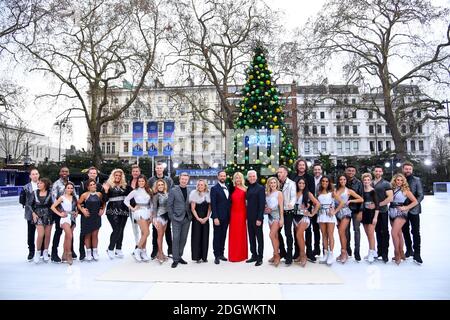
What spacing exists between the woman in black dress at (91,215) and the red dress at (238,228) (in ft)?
8.30

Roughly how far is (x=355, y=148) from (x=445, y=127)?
36.8 m

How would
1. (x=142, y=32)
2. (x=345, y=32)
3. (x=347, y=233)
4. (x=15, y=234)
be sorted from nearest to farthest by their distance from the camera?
(x=347, y=233)
(x=15, y=234)
(x=345, y=32)
(x=142, y=32)

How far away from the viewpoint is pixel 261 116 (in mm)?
13148

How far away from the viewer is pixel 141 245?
19.6 ft

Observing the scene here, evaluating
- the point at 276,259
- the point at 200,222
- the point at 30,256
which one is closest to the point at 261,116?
the point at 200,222

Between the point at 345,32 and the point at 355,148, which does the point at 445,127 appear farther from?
the point at 355,148

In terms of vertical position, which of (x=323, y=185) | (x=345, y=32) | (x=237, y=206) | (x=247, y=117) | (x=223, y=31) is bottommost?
(x=237, y=206)

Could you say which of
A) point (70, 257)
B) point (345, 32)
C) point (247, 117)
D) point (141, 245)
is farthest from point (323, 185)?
point (345, 32)

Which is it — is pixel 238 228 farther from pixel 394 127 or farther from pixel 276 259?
pixel 394 127

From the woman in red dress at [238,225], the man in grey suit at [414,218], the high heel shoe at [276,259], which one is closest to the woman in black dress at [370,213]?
the man in grey suit at [414,218]

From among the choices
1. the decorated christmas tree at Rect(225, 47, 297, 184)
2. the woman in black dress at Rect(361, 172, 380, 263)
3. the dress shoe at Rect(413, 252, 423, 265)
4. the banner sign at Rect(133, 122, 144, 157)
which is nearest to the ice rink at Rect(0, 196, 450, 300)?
the dress shoe at Rect(413, 252, 423, 265)

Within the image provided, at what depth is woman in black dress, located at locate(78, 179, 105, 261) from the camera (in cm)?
591

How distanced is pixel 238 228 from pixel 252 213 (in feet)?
1.39

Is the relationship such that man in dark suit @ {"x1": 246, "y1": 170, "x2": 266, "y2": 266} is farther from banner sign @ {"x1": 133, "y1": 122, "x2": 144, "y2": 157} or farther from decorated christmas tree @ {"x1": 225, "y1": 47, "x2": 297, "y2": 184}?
banner sign @ {"x1": 133, "y1": 122, "x2": 144, "y2": 157}
